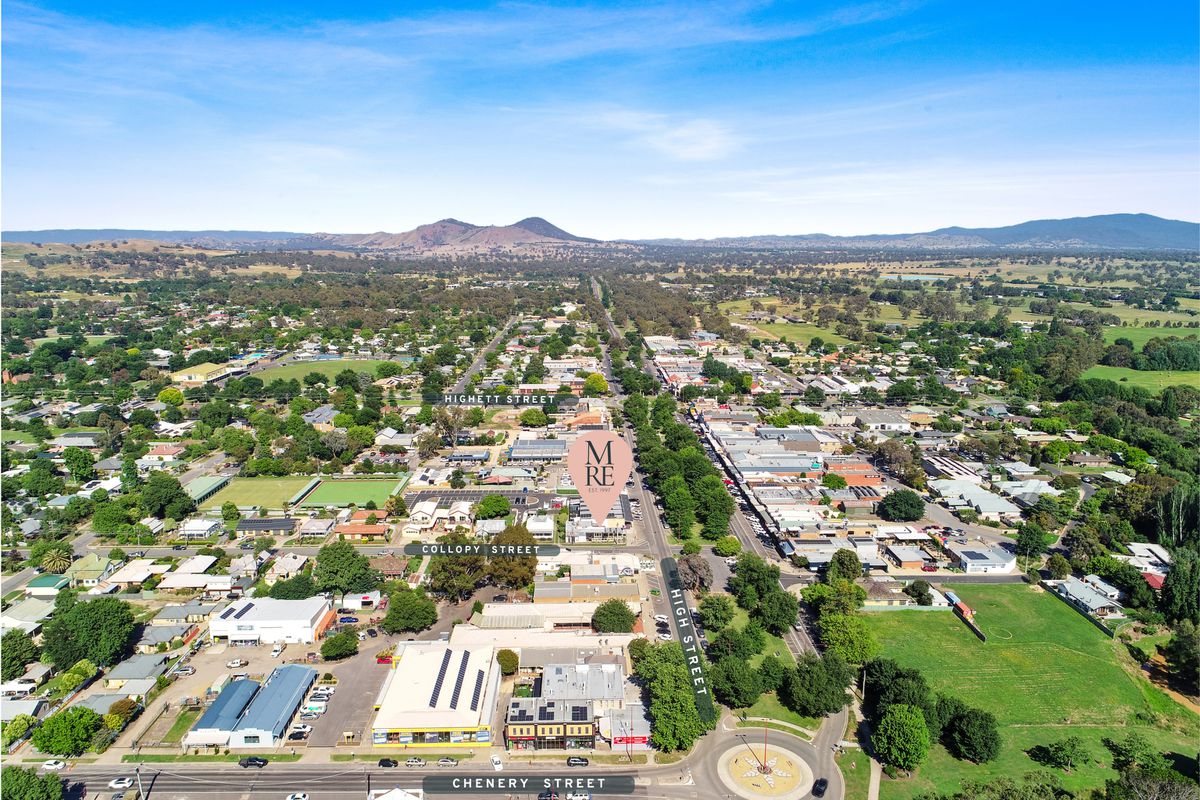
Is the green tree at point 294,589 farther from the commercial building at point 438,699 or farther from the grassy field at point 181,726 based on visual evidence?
the commercial building at point 438,699

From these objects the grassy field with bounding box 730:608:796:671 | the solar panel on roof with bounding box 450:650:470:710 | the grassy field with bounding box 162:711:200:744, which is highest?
the solar panel on roof with bounding box 450:650:470:710

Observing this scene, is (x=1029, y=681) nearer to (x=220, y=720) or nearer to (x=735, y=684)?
(x=735, y=684)

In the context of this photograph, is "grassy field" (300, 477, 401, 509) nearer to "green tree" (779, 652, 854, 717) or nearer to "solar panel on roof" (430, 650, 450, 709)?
"solar panel on roof" (430, 650, 450, 709)

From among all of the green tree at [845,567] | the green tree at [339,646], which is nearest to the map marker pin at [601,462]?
the green tree at [845,567]

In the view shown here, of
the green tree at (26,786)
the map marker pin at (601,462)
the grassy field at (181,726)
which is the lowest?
the grassy field at (181,726)

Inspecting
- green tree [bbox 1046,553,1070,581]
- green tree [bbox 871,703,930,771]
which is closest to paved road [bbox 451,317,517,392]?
green tree [bbox 1046,553,1070,581]

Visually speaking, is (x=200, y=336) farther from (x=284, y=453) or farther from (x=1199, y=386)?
(x=1199, y=386)
